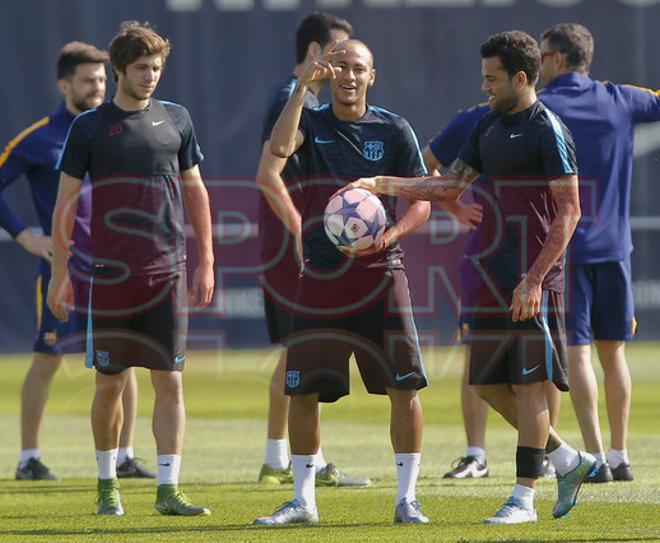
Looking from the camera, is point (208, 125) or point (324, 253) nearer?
point (324, 253)

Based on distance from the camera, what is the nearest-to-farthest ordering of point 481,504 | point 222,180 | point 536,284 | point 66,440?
point 536,284 < point 481,504 < point 66,440 < point 222,180

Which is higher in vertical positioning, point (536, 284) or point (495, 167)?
point (495, 167)

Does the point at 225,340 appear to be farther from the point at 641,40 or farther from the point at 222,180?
the point at 641,40

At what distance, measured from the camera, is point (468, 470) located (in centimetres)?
910

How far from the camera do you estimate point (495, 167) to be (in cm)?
707

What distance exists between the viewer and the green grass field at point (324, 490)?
266 inches

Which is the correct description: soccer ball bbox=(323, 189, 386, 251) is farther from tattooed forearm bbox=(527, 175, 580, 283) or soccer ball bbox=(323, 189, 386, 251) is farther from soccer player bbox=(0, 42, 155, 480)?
soccer player bbox=(0, 42, 155, 480)

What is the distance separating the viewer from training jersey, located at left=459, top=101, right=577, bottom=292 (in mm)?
6957

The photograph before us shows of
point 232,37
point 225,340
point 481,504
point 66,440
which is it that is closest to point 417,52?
point 232,37

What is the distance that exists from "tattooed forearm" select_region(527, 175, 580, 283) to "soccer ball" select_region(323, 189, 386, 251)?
70cm

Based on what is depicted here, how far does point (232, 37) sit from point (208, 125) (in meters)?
1.13

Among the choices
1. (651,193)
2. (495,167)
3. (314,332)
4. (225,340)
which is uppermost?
(495,167)

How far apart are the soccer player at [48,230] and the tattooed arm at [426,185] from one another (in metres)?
2.90

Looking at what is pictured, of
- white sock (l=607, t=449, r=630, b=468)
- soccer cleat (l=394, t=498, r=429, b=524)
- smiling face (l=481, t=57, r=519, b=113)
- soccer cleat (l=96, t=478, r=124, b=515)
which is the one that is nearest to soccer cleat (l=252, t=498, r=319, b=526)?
soccer cleat (l=394, t=498, r=429, b=524)
